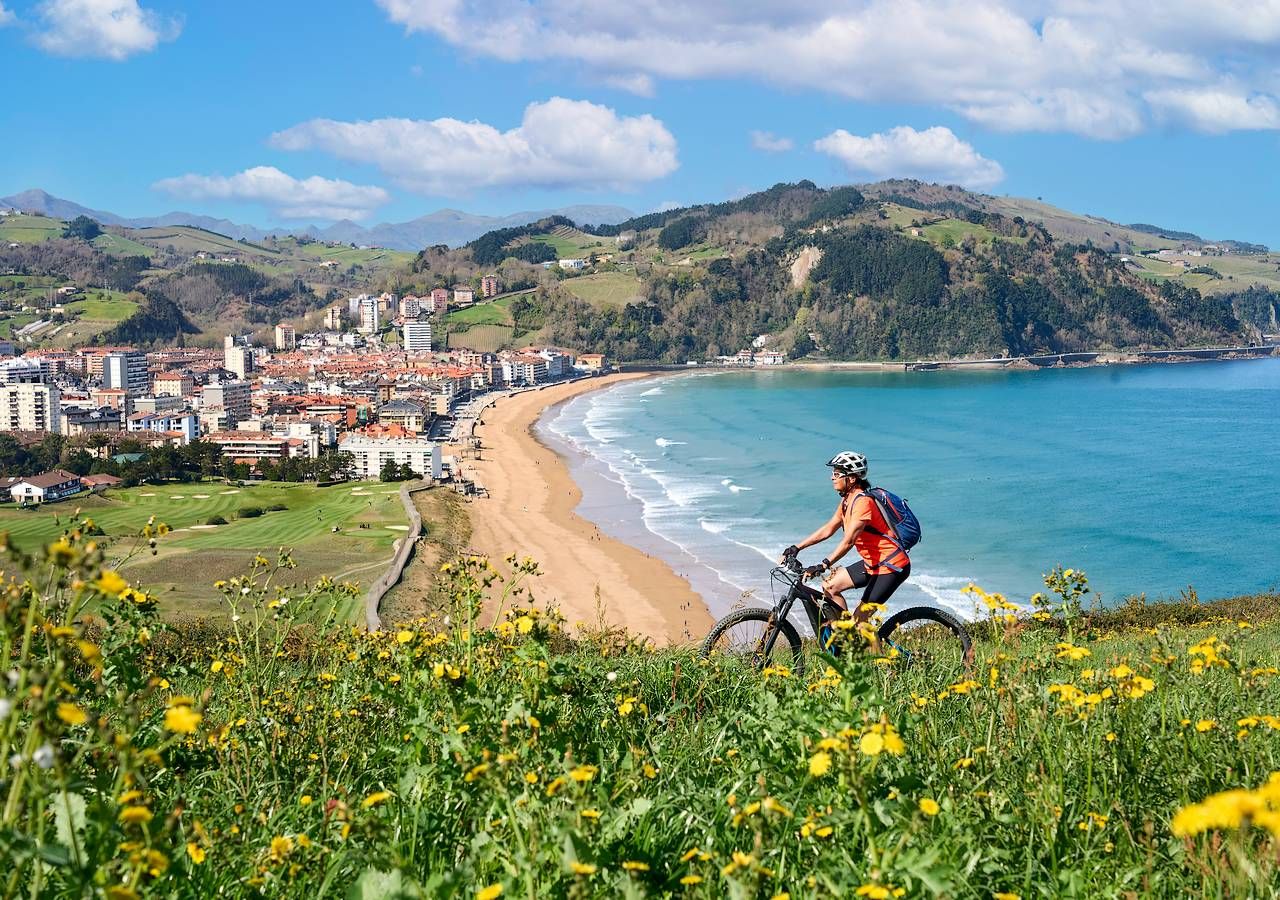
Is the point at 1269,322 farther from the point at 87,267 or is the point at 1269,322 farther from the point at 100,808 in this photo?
the point at 100,808

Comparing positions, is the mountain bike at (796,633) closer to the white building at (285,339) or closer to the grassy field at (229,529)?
the grassy field at (229,529)

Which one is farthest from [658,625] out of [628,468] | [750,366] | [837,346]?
[837,346]

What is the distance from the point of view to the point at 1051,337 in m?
164

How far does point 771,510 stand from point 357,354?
120406mm

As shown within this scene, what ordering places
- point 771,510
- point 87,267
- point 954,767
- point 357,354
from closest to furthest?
point 954,767, point 771,510, point 357,354, point 87,267

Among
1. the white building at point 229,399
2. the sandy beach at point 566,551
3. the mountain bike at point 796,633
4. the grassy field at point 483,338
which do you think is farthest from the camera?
the grassy field at point 483,338

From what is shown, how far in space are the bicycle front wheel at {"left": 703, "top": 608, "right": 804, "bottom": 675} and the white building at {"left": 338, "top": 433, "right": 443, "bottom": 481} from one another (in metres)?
48.4

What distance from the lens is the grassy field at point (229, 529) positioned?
94.2 ft

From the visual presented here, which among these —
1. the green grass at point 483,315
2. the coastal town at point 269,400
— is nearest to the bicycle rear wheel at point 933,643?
the coastal town at point 269,400

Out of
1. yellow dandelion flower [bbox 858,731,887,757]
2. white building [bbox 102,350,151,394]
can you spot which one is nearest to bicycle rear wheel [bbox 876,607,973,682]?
yellow dandelion flower [bbox 858,731,887,757]

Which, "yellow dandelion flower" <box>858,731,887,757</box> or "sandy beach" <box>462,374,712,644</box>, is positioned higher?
"yellow dandelion flower" <box>858,731,887,757</box>

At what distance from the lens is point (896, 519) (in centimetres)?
636

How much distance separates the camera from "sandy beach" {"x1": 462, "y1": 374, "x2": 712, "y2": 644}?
25.0 m

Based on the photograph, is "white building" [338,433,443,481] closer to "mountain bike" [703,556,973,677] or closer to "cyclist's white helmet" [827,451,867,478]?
"mountain bike" [703,556,973,677]
